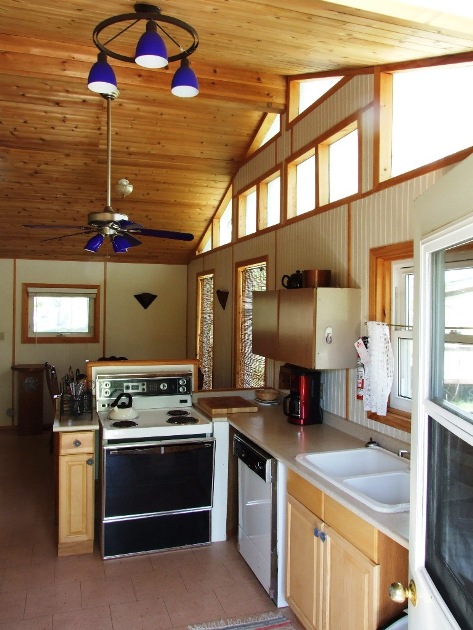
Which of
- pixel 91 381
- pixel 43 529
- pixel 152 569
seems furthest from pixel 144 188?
pixel 152 569

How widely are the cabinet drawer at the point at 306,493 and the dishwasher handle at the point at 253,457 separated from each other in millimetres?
169

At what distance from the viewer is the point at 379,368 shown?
289 centimetres

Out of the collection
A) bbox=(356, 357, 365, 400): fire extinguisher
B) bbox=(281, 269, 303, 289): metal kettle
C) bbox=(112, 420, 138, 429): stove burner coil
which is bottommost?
bbox=(112, 420, 138, 429): stove burner coil

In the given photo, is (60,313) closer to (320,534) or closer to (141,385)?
(141,385)

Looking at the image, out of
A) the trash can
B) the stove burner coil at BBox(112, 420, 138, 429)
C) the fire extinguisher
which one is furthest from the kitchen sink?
the trash can

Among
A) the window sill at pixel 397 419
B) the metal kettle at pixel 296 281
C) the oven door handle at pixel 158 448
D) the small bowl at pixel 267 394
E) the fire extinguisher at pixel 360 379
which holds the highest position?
the metal kettle at pixel 296 281

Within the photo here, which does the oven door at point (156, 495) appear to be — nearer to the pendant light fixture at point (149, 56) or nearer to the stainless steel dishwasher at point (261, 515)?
the stainless steel dishwasher at point (261, 515)

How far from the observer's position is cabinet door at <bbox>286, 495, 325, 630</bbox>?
2.42 m

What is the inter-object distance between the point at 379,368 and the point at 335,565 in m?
1.08

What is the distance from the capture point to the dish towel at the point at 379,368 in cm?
287

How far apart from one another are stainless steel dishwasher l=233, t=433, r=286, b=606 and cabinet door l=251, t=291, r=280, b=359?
2.29 feet

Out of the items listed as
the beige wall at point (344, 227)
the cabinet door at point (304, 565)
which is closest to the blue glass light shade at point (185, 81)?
the beige wall at point (344, 227)

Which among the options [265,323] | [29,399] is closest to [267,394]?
[265,323]

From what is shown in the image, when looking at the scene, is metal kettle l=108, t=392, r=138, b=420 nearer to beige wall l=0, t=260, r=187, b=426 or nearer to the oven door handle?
the oven door handle
